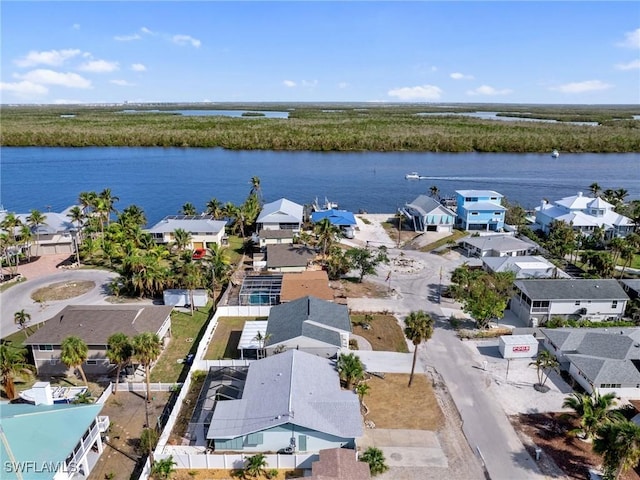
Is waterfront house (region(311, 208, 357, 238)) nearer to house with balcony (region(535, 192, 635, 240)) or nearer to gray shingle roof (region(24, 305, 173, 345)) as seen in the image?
house with balcony (region(535, 192, 635, 240))

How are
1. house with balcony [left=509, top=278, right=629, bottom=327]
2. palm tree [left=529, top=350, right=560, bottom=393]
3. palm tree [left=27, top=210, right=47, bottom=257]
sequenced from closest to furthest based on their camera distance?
palm tree [left=529, top=350, right=560, bottom=393], house with balcony [left=509, top=278, right=629, bottom=327], palm tree [left=27, top=210, right=47, bottom=257]

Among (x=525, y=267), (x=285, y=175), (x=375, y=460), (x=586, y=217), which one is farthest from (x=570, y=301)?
(x=285, y=175)

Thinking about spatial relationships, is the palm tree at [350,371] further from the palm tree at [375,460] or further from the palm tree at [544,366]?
the palm tree at [544,366]

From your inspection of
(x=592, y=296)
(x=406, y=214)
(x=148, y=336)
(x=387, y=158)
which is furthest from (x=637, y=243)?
(x=387, y=158)

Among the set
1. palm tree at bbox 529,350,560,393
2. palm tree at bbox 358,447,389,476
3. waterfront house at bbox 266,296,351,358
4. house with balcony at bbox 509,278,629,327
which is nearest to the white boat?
waterfront house at bbox 266,296,351,358

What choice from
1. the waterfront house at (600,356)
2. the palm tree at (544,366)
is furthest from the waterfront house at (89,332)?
the waterfront house at (600,356)

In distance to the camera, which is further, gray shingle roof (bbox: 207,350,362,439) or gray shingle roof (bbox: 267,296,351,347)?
gray shingle roof (bbox: 267,296,351,347)

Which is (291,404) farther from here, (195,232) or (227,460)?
(195,232)

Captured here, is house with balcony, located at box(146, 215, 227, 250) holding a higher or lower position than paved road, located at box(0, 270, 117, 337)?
higher
